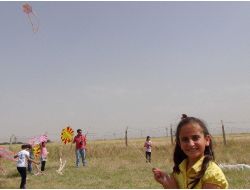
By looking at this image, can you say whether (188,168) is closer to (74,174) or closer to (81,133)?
(74,174)

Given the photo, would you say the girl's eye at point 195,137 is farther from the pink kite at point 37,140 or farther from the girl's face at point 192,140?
the pink kite at point 37,140

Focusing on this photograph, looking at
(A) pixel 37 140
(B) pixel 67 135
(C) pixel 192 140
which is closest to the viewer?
(C) pixel 192 140

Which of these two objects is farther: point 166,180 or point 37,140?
point 37,140

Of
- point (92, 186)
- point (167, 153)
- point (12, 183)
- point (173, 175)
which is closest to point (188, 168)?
point (173, 175)

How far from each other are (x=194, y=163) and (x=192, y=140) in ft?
0.50

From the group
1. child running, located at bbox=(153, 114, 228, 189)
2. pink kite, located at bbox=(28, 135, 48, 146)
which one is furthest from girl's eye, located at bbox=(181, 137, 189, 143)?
pink kite, located at bbox=(28, 135, 48, 146)

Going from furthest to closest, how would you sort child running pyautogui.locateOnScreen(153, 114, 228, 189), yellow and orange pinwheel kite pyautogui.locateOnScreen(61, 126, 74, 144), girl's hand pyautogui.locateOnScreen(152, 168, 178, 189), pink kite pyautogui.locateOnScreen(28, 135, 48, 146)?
1. yellow and orange pinwheel kite pyautogui.locateOnScreen(61, 126, 74, 144)
2. pink kite pyautogui.locateOnScreen(28, 135, 48, 146)
3. girl's hand pyautogui.locateOnScreen(152, 168, 178, 189)
4. child running pyautogui.locateOnScreen(153, 114, 228, 189)

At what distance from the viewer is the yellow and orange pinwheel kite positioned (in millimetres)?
16694

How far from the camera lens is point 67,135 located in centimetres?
1673

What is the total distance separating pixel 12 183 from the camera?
11250 mm

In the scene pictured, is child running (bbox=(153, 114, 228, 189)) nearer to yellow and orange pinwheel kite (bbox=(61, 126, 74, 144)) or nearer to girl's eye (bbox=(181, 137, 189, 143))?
girl's eye (bbox=(181, 137, 189, 143))

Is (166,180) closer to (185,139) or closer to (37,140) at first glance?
(185,139)

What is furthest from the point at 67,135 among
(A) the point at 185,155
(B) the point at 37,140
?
(A) the point at 185,155

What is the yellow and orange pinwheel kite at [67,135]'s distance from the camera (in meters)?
16.7
